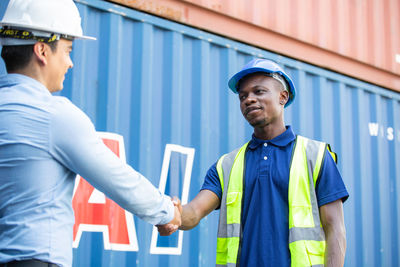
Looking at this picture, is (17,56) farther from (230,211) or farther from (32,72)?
(230,211)

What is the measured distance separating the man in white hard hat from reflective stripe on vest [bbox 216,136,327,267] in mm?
600

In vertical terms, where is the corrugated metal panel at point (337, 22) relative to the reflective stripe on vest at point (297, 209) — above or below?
above

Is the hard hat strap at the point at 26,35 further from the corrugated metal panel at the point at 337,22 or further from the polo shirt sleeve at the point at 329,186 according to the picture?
the corrugated metal panel at the point at 337,22

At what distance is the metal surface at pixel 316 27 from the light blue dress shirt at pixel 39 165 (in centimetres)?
230

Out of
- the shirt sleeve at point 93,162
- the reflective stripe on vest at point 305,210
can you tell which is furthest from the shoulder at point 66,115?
the reflective stripe on vest at point 305,210

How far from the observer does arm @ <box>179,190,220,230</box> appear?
246 cm

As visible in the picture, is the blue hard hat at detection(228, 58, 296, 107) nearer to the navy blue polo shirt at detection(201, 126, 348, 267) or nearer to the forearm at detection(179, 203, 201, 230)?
the navy blue polo shirt at detection(201, 126, 348, 267)

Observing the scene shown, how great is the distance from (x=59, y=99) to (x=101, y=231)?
6.19 feet

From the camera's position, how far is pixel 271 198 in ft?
7.42

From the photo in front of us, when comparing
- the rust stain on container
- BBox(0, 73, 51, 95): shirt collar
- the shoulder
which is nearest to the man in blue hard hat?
the shoulder

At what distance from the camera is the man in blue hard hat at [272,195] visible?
2.17 metres

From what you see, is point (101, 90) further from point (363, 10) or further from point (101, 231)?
point (363, 10)

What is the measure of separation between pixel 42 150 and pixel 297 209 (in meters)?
1.19

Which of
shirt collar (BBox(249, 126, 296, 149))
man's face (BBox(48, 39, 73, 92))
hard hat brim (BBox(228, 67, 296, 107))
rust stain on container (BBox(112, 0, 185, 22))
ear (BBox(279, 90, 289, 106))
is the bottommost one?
shirt collar (BBox(249, 126, 296, 149))
